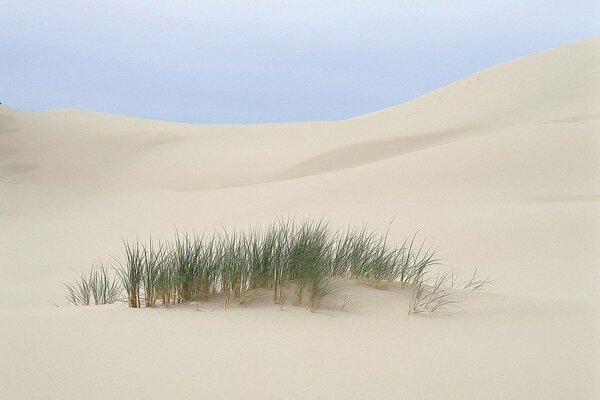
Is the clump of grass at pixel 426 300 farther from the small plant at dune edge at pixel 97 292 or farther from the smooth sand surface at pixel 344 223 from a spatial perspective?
the small plant at dune edge at pixel 97 292

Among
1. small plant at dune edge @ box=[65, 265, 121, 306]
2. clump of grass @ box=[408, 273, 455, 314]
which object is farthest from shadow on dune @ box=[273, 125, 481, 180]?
clump of grass @ box=[408, 273, 455, 314]

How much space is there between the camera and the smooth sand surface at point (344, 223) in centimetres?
285

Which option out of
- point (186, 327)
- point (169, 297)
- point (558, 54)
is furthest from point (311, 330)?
point (558, 54)

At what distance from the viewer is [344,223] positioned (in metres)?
10.6

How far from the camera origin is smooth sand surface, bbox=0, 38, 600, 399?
112 inches

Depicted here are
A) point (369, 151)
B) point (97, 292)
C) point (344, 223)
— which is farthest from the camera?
point (369, 151)

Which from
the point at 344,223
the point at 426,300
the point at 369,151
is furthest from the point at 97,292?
the point at 369,151

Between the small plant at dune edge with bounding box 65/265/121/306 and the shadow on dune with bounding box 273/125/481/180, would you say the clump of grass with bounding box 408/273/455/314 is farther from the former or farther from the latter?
the shadow on dune with bounding box 273/125/481/180

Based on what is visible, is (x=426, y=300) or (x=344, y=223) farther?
(x=344, y=223)

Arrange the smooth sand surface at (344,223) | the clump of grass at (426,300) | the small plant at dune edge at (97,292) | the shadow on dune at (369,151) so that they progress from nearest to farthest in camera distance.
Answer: the smooth sand surface at (344,223) < the clump of grass at (426,300) < the small plant at dune edge at (97,292) < the shadow on dune at (369,151)

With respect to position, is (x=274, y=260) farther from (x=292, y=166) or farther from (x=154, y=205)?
(x=292, y=166)

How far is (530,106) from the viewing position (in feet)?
69.8

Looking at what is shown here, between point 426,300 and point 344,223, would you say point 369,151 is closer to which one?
point 344,223

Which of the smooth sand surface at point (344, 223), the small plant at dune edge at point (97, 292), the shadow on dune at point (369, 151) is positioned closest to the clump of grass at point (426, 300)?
the smooth sand surface at point (344, 223)
